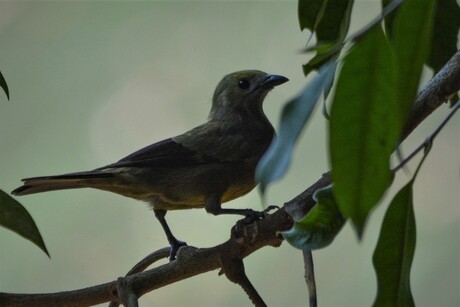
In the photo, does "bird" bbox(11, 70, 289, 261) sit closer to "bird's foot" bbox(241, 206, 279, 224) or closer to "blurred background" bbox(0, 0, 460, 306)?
"bird's foot" bbox(241, 206, 279, 224)

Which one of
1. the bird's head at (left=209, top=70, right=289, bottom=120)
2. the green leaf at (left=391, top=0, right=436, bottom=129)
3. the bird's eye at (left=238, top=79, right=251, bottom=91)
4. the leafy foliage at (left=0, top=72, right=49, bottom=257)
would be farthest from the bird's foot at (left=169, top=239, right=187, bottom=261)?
the green leaf at (left=391, top=0, right=436, bottom=129)

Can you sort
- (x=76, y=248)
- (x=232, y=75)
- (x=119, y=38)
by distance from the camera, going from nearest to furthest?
(x=232, y=75), (x=76, y=248), (x=119, y=38)

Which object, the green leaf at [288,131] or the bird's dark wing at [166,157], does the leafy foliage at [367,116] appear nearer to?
the green leaf at [288,131]

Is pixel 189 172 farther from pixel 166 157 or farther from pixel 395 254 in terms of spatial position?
pixel 395 254

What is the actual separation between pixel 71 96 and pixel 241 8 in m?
0.74

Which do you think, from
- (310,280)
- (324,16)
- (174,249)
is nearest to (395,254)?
(310,280)

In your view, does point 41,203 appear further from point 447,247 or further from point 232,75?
point 447,247

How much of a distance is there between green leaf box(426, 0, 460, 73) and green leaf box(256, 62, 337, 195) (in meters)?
0.87

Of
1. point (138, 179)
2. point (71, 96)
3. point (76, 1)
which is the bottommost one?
point (138, 179)

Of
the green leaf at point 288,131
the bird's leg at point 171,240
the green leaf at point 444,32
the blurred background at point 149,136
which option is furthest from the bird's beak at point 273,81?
the green leaf at point 288,131

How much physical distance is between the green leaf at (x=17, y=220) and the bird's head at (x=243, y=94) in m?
1.32

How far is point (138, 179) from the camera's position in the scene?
2398 mm

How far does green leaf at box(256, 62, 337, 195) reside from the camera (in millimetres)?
836

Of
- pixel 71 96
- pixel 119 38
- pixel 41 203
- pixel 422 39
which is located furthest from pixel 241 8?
pixel 422 39
